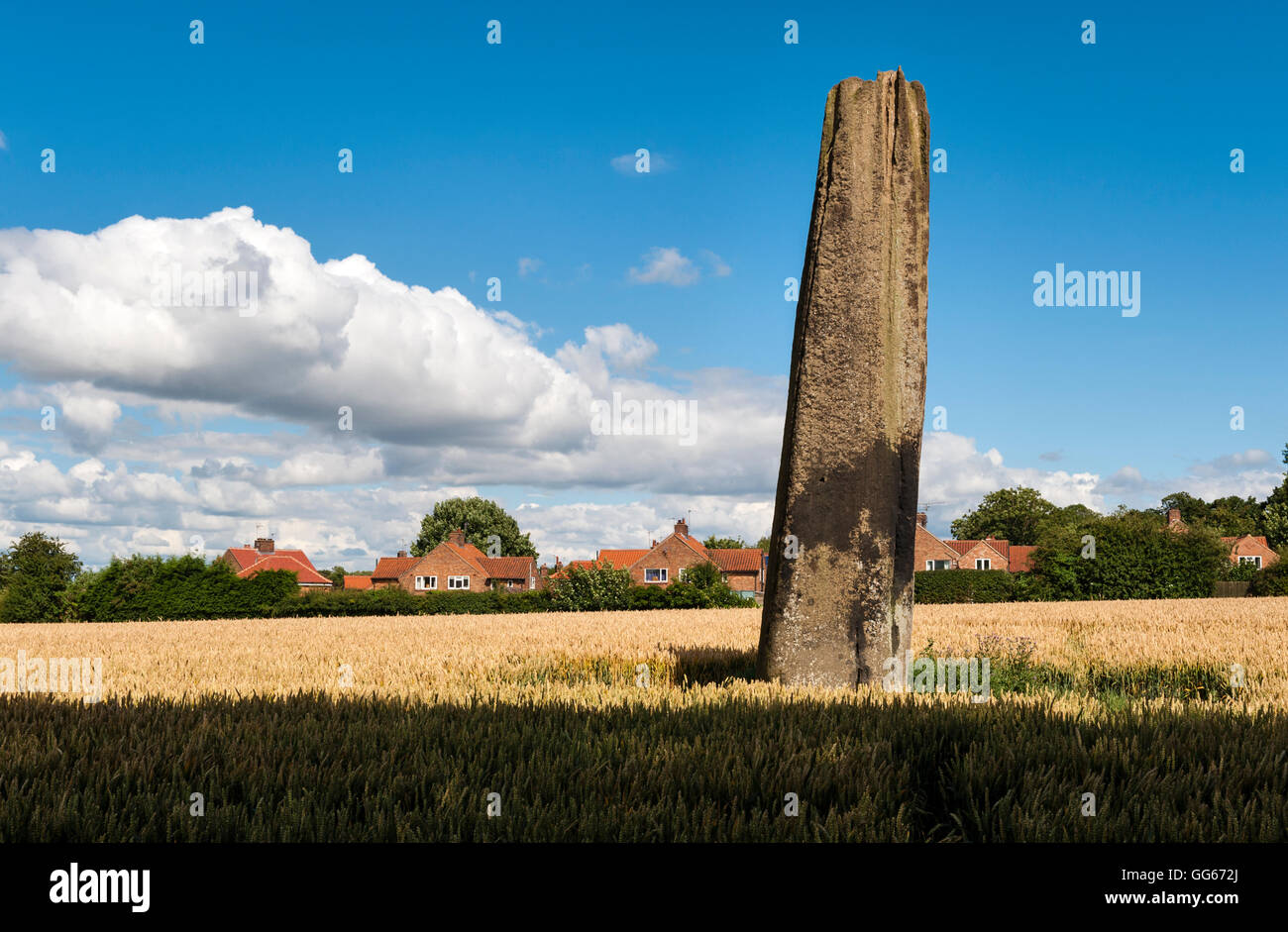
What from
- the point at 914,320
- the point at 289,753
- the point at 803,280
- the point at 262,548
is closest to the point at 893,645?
the point at 914,320

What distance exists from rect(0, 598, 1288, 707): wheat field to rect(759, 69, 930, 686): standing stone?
1047 millimetres

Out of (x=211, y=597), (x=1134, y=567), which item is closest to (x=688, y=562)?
(x=1134, y=567)

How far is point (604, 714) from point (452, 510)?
86.1 meters

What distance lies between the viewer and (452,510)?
8919 centimetres

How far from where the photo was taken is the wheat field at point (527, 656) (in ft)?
24.7

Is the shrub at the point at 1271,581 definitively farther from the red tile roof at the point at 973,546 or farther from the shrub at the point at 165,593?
the shrub at the point at 165,593

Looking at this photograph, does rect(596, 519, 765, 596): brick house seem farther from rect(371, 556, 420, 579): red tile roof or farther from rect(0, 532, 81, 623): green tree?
rect(0, 532, 81, 623): green tree

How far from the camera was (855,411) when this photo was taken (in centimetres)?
775

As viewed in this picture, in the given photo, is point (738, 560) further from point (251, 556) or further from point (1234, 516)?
point (1234, 516)

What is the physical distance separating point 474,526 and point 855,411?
274 ft

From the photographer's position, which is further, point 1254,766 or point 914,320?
point 914,320
